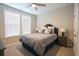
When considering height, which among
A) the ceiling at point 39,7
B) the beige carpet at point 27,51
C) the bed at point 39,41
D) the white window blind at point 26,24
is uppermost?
the ceiling at point 39,7

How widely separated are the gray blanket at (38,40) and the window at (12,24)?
0.52 feet

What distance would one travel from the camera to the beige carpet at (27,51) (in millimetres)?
1404

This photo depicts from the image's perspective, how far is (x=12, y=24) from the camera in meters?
1.45

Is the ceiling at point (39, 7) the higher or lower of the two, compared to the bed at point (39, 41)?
higher

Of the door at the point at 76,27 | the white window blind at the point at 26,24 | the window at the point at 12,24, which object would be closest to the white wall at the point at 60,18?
the door at the point at 76,27

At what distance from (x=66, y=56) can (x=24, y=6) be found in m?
1.01

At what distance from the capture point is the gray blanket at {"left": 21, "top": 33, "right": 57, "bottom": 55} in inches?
57.7

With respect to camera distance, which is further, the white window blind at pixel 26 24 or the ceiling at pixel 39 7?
the white window blind at pixel 26 24

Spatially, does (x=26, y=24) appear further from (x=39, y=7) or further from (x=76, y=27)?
(x=76, y=27)

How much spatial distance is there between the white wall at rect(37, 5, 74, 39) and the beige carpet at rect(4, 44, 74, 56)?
9.6 inches

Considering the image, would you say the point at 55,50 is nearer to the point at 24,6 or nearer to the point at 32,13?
the point at 32,13

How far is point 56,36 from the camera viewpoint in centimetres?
153

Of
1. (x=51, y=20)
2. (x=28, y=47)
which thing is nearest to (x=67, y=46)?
(x=51, y=20)

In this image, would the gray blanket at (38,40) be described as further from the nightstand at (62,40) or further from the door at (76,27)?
the door at (76,27)
